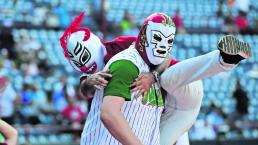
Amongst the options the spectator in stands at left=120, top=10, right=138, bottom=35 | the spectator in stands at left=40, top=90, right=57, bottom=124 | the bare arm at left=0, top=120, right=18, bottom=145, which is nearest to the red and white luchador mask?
the bare arm at left=0, top=120, right=18, bottom=145

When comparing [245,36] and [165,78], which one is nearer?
[165,78]

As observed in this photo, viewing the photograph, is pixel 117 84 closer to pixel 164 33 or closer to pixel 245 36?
pixel 164 33

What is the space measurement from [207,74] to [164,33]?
14.8 inches

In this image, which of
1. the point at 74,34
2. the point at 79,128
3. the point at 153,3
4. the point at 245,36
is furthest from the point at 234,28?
the point at 74,34

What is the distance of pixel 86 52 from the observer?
14.5 ft

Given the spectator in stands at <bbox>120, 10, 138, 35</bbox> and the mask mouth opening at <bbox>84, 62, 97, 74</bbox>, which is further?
the spectator in stands at <bbox>120, 10, 138, 35</bbox>

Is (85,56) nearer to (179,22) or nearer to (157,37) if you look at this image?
(157,37)

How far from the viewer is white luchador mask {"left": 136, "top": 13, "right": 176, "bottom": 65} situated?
3.93 m

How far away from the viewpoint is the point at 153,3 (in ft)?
56.9

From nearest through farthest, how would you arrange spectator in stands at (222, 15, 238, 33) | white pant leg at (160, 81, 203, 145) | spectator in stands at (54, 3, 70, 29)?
white pant leg at (160, 81, 203, 145), spectator in stands at (54, 3, 70, 29), spectator in stands at (222, 15, 238, 33)

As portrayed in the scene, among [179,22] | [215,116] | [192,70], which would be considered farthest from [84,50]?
[179,22]

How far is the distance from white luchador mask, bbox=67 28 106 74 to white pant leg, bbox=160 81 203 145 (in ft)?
1.67

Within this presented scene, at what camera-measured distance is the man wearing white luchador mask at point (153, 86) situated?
11.7 ft

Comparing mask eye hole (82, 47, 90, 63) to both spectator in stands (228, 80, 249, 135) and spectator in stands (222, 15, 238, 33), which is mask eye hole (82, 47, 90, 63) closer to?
spectator in stands (228, 80, 249, 135)
